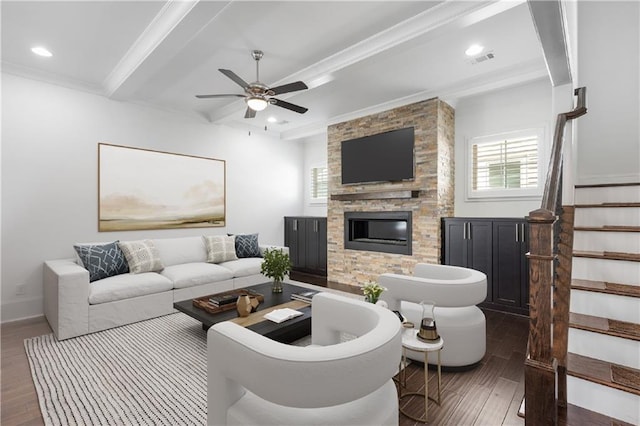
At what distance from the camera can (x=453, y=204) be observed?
4645 millimetres

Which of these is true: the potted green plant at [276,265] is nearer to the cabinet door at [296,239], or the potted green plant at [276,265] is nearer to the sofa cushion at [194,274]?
the sofa cushion at [194,274]

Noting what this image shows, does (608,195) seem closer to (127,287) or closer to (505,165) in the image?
(505,165)

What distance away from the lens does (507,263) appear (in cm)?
374

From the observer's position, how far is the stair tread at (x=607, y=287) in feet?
6.03

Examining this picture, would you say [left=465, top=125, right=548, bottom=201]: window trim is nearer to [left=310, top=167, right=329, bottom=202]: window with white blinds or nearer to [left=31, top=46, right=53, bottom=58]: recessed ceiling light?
[left=310, top=167, right=329, bottom=202]: window with white blinds

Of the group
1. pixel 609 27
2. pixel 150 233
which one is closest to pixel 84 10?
pixel 150 233

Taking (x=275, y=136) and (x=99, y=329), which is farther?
(x=275, y=136)

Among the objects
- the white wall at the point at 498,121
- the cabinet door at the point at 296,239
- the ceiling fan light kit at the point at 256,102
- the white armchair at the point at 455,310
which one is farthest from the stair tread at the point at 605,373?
the cabinet door at the point at 296,239

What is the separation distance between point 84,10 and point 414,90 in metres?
3.84

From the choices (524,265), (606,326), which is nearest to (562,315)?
(606,326)

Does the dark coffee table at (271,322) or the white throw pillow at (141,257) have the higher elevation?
the white throw pillow at (141,257)

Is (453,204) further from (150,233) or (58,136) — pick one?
(58,136)

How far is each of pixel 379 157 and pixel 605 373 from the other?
377 centimetres

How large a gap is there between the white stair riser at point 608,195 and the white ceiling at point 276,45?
1.51 metres
